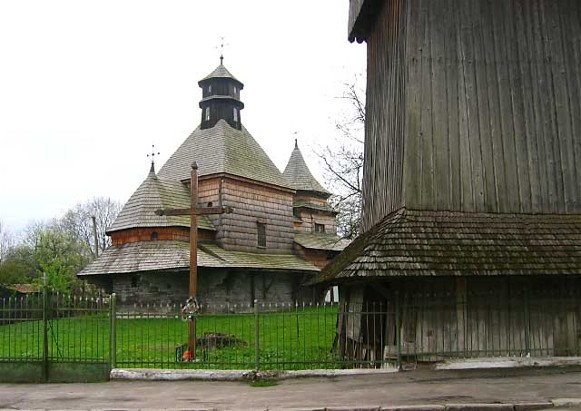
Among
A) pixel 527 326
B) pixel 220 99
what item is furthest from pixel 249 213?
pixel 527 326

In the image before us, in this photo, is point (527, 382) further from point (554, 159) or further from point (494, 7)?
point (494, 7)

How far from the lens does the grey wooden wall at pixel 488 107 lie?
11.8m

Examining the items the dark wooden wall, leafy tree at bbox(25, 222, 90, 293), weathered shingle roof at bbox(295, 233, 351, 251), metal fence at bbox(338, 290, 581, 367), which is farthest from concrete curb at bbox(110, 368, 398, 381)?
leafy tree at bbox(25, 222, 90, 293)

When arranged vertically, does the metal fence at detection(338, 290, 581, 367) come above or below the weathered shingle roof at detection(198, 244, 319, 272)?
below

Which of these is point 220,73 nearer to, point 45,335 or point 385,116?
point 385,116

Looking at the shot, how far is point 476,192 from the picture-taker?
1181 centimetres

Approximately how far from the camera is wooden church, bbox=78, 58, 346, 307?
27625mm

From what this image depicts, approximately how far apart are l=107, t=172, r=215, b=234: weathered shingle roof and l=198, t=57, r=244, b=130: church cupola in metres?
5.98

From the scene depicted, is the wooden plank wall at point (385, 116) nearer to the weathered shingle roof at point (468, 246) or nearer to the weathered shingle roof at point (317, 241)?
the weathered shingle roof at point (468, 246)

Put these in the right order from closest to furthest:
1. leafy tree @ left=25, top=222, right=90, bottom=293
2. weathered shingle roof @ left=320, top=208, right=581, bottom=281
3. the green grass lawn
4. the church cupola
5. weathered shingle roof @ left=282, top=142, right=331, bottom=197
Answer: weathered shingle roof @ left=320, top=208, right=581, bottom=281 → the green grass lawn → the church cupola → weathered shingle roof @ left=282, top=142, right=331, bottom=197 → leafy tree @ left=25, top=222, right=90, bottom=293

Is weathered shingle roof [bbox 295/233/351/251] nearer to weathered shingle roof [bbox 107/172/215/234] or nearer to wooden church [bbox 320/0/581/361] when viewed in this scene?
Answer: weathered shingle roof [bbox 107/172/215/234]

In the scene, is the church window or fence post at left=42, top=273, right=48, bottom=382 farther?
the church window

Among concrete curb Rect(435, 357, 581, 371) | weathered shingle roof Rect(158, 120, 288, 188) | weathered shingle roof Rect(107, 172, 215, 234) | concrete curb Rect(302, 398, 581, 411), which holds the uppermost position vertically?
weathered shingle roof Rect(158, 120, 288, 188)

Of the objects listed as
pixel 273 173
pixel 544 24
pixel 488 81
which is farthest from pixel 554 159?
pixel 273 173
